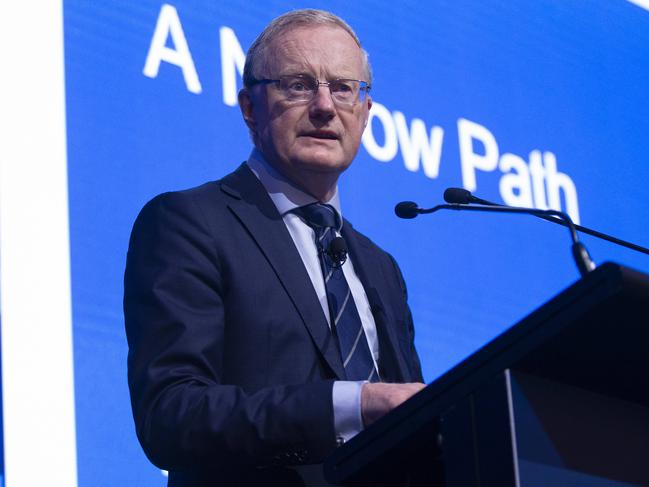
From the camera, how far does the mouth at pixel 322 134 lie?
85.7 inches

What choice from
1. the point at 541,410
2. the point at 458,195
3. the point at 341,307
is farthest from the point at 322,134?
the point at 541,410

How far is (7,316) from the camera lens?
2.31 meters

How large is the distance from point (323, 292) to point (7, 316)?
31.1 inches

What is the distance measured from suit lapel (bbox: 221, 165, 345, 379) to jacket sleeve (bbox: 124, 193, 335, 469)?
0.10 metres

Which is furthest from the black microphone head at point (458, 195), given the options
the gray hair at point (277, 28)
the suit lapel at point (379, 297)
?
the gray hair at point (277, 28)

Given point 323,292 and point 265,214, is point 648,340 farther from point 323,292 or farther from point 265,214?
point 265,214

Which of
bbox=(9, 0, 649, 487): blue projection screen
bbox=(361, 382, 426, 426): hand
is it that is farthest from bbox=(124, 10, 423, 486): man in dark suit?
bbox=(9, 0, 649, 487): blue projection screen

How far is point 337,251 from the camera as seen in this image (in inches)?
77.2

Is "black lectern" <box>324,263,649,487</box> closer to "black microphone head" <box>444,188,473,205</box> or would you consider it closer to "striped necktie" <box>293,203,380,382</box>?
"striped necktie" <box>293,203,380,382</box>

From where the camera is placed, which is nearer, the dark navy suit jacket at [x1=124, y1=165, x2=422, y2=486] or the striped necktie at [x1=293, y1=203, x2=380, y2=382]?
the dark navy suit jacket at [x1=124, y1=165, x2=422, y2=486]

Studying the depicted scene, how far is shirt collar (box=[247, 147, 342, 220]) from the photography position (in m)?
2.09

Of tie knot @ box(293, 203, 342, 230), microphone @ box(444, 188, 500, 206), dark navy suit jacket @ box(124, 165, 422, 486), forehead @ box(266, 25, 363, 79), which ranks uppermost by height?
forehead @ box(266, 25, 363, 79)

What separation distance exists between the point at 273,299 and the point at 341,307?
141 millimetres


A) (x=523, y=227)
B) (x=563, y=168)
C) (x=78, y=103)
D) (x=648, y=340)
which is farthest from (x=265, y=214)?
(x=563, y=168)
